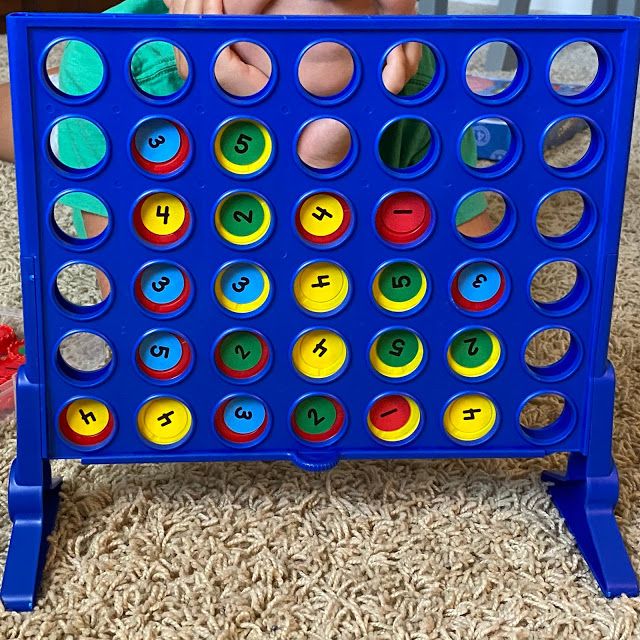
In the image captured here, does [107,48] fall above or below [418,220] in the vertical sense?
above

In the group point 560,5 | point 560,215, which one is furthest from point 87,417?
point 560,5

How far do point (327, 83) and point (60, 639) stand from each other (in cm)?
45

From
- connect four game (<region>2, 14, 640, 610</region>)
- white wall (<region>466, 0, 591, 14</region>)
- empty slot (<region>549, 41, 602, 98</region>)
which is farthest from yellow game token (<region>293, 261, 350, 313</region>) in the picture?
white wall (<region>466, 0, 591, 14</region>)

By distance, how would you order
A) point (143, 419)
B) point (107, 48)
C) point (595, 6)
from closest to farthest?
point (107, 48) < point (143, 419) < point (595, 6)

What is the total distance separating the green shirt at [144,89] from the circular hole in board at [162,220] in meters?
0.23

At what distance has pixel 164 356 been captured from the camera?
709 mm

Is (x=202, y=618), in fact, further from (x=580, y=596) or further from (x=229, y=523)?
(x=580, y=596)

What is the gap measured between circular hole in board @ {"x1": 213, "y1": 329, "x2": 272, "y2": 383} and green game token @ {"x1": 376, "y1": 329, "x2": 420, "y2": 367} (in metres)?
0.09

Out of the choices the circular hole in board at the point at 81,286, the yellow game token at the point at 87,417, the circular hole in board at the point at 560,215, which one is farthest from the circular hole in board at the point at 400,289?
the circular hole in board at the point at 560,215

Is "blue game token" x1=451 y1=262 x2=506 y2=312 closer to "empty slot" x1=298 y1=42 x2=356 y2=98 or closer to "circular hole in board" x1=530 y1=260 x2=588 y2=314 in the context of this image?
"empty slot" x1=298 y1=42 x2=356 y2=98

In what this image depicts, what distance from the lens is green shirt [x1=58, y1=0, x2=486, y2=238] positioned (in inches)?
34.0

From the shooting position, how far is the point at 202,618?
2.17ft

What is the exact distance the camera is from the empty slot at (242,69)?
0.70m

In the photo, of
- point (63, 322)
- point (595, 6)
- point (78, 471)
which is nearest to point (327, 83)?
point (63, 322)
